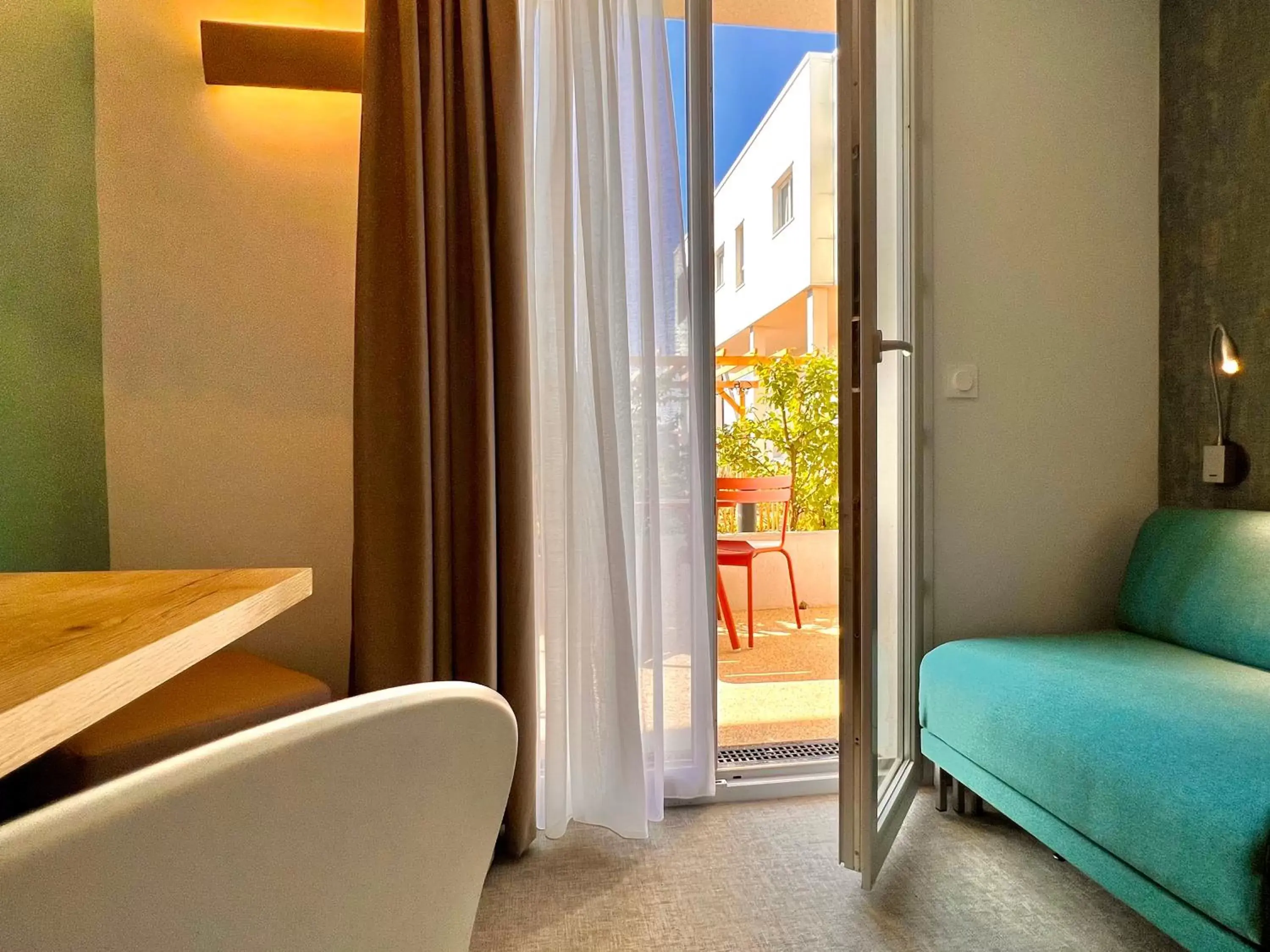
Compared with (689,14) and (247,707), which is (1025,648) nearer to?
(247,707)

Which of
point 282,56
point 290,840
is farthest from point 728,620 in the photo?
point 290,840

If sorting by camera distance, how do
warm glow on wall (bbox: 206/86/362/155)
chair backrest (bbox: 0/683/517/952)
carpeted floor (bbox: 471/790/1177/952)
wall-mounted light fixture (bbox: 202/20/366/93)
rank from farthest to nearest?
warm glow on wall (bbox: 206/86/362/155)
wall-mounted light fixture (bbox: 202/20/366/93)
carpeted floor (bbox: 471/790/1177/952)
chair backrest (bbox: 0/683/517/952)

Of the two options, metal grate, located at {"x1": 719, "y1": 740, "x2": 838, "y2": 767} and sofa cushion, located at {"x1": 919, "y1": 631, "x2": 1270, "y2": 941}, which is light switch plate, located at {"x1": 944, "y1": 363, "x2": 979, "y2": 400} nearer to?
sofa cushion, located at {"x1": 919, "y1": 631, "x2": 1270, "y2": 941}

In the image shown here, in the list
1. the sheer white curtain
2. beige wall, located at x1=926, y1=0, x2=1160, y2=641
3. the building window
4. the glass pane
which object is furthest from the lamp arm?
the building window

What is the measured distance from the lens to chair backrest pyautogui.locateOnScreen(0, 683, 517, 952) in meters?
0.27

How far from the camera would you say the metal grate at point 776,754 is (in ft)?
7.25

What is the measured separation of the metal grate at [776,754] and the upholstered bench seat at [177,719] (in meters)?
1.28

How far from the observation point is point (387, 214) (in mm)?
1741

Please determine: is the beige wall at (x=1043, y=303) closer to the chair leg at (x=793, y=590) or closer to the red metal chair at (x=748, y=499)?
the red metal chair at (x=748, y=499)

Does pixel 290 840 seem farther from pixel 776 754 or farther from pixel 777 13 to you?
pixel 777 13

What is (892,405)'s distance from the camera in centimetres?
191

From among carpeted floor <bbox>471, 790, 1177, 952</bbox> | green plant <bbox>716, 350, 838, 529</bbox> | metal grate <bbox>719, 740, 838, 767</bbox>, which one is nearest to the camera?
carpeted floor <bbox>471, 790, 1177, 952</bbox>

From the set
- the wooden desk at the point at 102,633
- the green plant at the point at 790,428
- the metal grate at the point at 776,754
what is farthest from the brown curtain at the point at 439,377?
the green plant at the point at 790,428

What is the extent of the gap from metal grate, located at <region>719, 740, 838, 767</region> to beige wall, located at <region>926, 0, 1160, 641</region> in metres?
0.56
